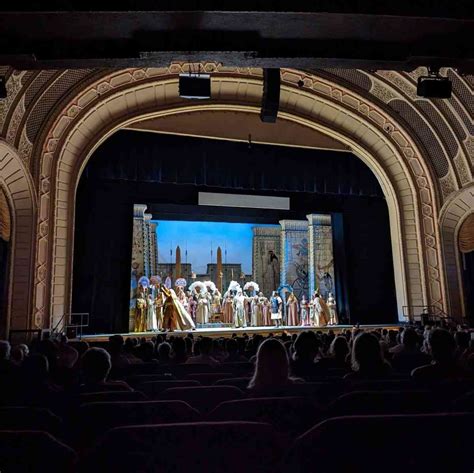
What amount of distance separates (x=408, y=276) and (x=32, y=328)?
9542 mm

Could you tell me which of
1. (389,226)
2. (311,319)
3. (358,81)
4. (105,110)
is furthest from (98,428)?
(389,226)

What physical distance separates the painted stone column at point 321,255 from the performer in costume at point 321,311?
1.14 m

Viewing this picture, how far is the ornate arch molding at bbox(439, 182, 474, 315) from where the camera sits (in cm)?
1048

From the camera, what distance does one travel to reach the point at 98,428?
4.85ft

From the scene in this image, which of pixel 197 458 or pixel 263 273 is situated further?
pixel 263 273

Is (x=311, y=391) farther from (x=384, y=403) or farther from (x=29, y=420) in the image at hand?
(x=29, y=420)

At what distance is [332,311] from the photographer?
12.9 metres

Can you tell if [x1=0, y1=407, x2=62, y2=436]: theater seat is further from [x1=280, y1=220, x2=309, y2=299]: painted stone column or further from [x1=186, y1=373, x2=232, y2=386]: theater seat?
[x1=280, y1=220, x2=309, y2=299]: painted stone column

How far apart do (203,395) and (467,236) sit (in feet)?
35.9

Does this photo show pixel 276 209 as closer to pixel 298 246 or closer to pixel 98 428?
pixel 298 246

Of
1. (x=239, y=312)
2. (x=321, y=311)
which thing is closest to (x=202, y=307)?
(x=239, y=312)

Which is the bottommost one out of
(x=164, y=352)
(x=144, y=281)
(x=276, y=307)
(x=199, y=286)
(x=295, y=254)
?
(x=164, y=352)

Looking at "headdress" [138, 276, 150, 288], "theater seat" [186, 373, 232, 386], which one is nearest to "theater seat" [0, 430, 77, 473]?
"theater seat" [186, 373, 232, 386]

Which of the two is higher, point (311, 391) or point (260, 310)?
point (260, 310)
